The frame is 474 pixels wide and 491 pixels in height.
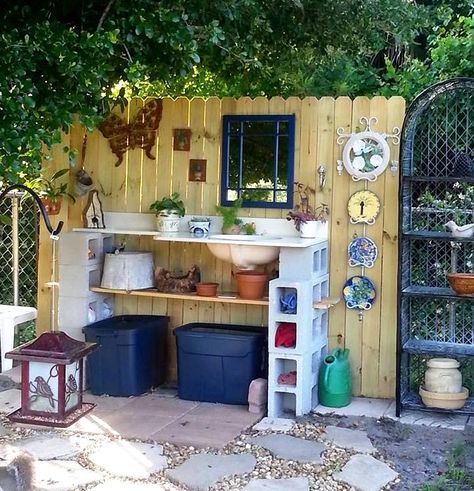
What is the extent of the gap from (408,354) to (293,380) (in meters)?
0.72

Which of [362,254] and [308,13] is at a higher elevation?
[308,13]

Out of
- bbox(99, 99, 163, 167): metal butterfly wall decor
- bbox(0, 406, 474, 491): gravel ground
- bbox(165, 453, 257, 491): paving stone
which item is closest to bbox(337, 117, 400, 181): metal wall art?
bbox(99, 99, 163, 167): metal butterfly wall decor

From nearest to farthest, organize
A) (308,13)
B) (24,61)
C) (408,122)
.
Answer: (24,61) → (408,122) → (308,13)

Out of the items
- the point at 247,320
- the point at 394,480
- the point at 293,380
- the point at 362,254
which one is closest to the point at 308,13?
the point at 362,254

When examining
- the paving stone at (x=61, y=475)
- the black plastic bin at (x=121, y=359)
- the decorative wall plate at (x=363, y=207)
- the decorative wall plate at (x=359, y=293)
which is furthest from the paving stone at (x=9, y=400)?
the decorative wall plate at (x=363, y=207)

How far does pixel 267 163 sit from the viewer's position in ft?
17.3

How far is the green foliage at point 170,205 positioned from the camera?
5.29 m

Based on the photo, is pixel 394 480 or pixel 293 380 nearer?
pixel 394 480

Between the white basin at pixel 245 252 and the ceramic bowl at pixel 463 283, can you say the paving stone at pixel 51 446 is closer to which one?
the white basin at pixel 245 252

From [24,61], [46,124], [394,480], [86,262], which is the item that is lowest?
[394,480]

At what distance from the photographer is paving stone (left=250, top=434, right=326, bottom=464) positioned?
4.07m

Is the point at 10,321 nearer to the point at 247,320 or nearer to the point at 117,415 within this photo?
the point at 117,415

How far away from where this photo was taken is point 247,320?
5414 mm

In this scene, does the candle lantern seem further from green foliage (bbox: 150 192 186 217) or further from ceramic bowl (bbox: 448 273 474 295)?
ceramic bowl (bbox: 448 273 474 295)
